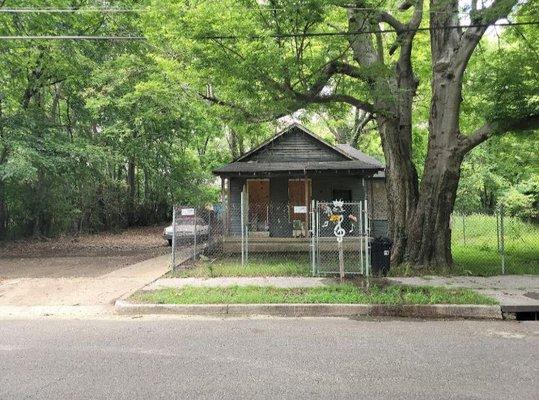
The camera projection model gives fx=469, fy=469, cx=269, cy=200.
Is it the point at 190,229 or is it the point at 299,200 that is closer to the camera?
the point at 299,200

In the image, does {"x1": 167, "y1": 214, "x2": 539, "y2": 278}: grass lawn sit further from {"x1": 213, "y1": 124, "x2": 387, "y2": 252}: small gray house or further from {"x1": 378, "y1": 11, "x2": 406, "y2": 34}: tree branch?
{"x1": 378, "y1": 11, "x2": 406, "y2": 34}: tree branch

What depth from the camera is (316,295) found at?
8.98 meters

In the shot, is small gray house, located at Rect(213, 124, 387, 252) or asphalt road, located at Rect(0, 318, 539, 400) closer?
asphalt road, located at Rect(0, 318, 539, 400)

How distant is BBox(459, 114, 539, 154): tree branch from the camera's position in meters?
11.9

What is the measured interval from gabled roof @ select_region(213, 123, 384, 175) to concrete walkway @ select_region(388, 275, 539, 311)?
25.8 ft

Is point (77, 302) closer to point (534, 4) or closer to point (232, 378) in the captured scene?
point (232, 378)

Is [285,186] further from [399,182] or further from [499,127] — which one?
[499,127]

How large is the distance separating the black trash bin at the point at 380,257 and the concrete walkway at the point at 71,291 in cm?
549

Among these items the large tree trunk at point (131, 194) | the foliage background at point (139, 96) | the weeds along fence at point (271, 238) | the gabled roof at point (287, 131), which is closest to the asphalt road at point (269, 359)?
the weeds along fence at point (271, 238)

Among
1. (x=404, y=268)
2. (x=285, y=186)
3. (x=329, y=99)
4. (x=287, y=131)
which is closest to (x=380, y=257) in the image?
(x=404, y=268)

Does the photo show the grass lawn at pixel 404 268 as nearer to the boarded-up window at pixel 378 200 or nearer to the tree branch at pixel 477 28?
the boarded-up window at pixel 378 200

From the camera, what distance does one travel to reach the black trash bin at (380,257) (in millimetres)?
11453

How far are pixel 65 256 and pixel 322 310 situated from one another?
12.4 m

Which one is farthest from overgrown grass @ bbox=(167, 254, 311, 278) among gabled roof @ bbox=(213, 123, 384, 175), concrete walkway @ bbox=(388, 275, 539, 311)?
gabled roof @ bbox=(213, 123, 384, 175)
